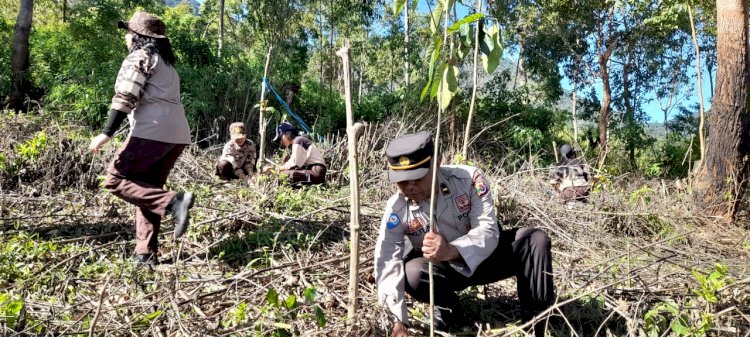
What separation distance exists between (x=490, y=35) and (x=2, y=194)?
4.24 metres

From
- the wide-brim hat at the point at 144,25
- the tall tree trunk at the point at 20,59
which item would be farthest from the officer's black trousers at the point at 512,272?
the tall tree trunk at the point at 20,59

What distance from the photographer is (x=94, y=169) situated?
4992mm

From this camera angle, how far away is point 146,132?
316cm

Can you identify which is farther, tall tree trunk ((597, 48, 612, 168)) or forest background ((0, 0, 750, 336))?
tall tree trunk ((597, 48, 612, 168))

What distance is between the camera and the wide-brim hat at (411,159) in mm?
2198

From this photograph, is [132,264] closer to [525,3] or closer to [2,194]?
[2,194]

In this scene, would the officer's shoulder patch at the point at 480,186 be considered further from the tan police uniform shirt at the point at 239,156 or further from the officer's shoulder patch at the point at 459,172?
the tan police uniform shirt at the point at 239,156

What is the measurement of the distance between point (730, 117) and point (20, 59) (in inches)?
403

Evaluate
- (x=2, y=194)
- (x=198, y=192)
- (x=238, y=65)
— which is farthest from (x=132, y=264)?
(x=238, y=65)

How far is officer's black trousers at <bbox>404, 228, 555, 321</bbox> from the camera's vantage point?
2342 mm

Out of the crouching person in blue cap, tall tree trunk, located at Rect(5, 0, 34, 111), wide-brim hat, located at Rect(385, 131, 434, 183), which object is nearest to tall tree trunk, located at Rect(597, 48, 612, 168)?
the crouching person in blue cap

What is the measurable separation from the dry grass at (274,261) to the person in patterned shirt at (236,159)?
0.24 m

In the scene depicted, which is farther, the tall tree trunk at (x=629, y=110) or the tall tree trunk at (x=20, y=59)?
the tall tree trunk at (x=629, y=110)

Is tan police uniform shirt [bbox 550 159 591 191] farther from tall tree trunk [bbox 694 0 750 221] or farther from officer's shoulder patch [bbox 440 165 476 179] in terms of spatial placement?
officer's shoulder patch [bbox 440 165 476 179]
